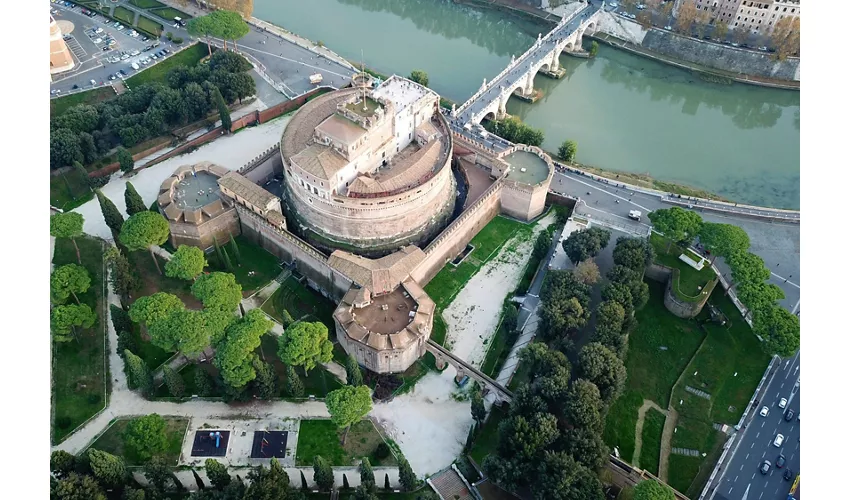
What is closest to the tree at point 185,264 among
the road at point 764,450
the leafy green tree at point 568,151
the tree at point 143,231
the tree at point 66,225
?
the tree at point 143,231

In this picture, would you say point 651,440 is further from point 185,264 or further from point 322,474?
point 185,264

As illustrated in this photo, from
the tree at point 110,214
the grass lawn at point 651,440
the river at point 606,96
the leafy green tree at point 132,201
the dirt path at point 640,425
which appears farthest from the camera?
the river at point 606,96

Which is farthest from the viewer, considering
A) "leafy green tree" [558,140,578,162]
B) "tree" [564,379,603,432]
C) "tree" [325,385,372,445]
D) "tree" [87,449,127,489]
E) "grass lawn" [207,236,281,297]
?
"leafy green tree" [558,140,578,162]

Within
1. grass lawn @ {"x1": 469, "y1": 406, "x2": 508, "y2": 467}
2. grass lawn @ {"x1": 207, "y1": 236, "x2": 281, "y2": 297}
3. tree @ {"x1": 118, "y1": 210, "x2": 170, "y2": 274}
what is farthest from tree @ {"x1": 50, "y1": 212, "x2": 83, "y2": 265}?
grass lawn @ {"x1": 469, "y1": 406, "x2": 508, "y2": 467}

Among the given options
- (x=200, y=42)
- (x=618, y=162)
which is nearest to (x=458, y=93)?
(x=618, y=162)

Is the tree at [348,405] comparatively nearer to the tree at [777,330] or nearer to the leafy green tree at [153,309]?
the leafy green tree at [153,309]

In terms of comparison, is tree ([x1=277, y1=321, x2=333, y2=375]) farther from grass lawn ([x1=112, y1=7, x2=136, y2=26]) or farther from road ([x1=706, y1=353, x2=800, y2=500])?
grass lawn ([x1=112, y1=7, x2=136, y2=26])

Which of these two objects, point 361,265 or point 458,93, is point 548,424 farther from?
point 458,93

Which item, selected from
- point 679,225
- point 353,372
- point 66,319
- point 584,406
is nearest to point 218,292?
point 66,319
